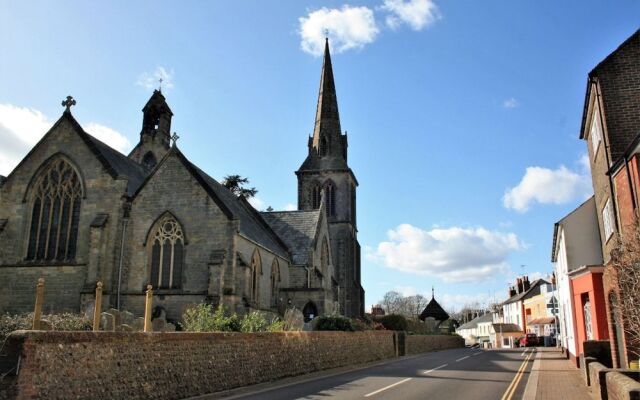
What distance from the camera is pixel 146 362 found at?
12.4m

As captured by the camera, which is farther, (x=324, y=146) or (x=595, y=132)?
(x=324, y=146)

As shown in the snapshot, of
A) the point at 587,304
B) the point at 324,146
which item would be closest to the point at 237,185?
the point at 324,146

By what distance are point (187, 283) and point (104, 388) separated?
1582cm

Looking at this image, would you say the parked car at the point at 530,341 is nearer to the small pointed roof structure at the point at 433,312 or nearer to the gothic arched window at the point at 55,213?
the small pointed roof structure at the point at 433,312

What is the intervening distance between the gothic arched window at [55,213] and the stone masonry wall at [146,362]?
14.8 m

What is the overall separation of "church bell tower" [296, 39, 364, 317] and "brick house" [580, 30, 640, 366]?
34.0m

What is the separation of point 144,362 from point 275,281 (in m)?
22.4

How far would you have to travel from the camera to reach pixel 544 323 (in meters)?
67.6

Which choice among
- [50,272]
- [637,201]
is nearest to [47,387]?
[637,201]

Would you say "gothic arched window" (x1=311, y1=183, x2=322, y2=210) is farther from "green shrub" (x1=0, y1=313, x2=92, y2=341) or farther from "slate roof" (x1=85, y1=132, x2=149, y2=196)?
"green shrub" (x1=0, y1=313, x2=92, y2=341)

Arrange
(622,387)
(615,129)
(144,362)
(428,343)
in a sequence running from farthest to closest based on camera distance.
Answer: (428,343)
(615,129)
(144,362)
(622,387)

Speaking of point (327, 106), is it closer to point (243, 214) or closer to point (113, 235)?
point (243, 214)

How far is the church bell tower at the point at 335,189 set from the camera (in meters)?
53.1

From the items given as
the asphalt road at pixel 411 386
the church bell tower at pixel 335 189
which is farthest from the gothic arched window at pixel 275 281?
the church bell tower at pixel 335 189
